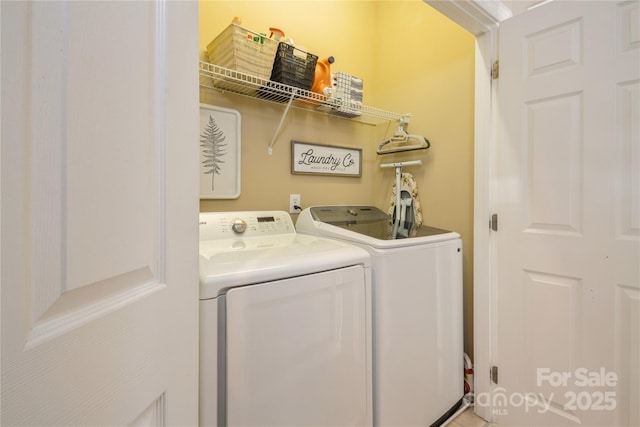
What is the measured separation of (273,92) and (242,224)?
2.62 feet

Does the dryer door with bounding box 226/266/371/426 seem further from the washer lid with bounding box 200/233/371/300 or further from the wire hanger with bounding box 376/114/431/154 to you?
the wire hanger with bounding box 376/114/431/154

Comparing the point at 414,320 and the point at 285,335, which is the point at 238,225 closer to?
the point at 285,335

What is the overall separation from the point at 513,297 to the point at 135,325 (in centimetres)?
172

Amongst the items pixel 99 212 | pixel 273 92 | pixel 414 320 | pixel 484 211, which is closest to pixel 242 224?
pixel 273 92

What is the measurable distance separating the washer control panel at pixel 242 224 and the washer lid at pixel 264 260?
44 mm

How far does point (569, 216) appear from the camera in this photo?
1.33 m

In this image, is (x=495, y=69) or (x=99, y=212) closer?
(x=99, y=212)

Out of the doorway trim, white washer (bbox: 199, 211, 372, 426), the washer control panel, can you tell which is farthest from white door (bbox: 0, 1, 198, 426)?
the doorway trim

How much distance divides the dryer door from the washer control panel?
1.99 feet

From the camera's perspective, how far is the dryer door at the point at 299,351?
0.91 m

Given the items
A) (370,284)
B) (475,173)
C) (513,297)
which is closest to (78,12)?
(370,284)

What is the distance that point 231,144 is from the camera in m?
1.70

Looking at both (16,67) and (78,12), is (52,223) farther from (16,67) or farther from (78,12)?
(78,12)

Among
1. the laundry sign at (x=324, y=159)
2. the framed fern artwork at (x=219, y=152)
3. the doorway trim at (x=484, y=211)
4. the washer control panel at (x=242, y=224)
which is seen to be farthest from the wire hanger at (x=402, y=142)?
the framed fern artwork at (x=219, y=152)
